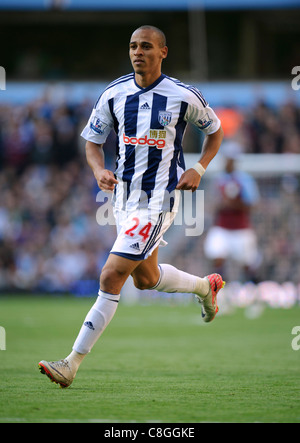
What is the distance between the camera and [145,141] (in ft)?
19.1

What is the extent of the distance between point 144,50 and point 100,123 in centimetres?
64

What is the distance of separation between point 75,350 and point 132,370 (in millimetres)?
1036

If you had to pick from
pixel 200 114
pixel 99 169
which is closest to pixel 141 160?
pixel 99 169

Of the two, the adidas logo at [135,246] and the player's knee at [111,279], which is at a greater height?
the adidas logo at [135,246]

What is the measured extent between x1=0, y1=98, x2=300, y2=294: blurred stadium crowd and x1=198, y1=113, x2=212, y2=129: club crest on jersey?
9870 mm

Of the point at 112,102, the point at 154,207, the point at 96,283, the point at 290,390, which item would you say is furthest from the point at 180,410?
the point at 96,283

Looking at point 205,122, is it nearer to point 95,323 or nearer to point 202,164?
point 202,164

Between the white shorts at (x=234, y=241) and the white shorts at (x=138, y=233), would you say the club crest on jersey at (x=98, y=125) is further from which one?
the white shorts at (x=234, y=241)

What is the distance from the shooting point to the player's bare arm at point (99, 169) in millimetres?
5570

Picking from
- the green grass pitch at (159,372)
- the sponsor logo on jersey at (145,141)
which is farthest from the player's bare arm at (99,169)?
the green grass pitch at (159,372)

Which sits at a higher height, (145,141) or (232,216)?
(232,216)

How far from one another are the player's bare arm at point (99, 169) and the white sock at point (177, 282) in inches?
38.6

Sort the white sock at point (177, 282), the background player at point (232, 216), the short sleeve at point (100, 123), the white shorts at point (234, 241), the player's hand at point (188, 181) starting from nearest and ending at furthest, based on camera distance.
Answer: the player's hand at point (188, 181) < the short sleeve at point (100, 123) < the white sock at point (177, 282) < the background player at point (232, 216) < the white shorts at point (234, 241)
